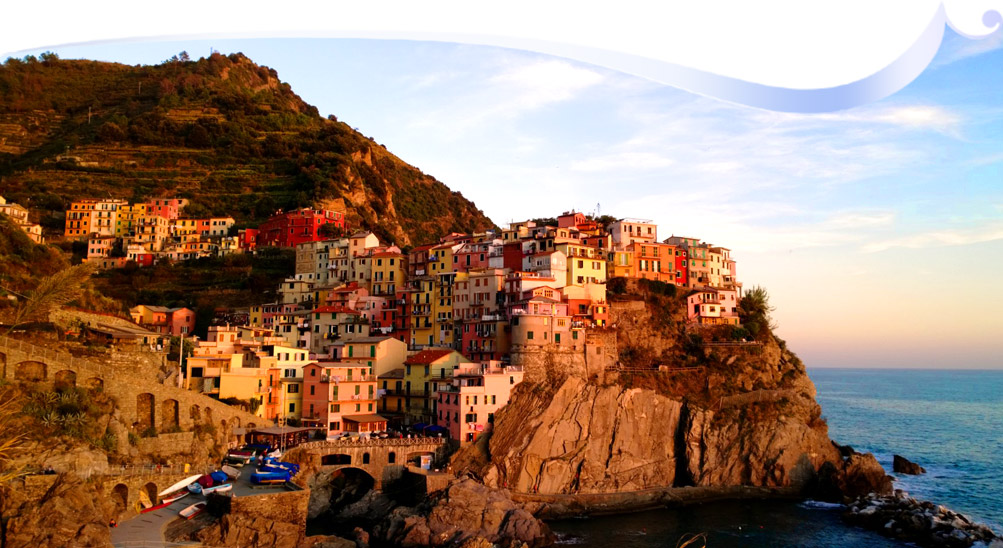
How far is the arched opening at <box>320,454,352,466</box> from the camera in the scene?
34594 millimetres

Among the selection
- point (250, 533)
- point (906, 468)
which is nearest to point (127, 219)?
point (250, 533)

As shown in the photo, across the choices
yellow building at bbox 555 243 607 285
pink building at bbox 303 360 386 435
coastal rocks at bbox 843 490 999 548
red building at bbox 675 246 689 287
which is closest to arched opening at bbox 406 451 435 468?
pink building at bbox 303 360 386 435

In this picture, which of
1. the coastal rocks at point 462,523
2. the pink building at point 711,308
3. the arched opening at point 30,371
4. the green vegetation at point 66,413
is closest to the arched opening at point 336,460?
the coastal rocks at point 462,523

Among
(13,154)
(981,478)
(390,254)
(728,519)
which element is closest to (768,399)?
(728,519)

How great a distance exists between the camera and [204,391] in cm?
3662

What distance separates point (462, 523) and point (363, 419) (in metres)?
10.4

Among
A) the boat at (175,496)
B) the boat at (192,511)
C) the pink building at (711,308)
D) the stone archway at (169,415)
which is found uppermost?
the pink building at (711,308)

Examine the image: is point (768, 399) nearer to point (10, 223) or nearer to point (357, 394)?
point (357, 394)

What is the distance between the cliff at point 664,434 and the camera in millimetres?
36188

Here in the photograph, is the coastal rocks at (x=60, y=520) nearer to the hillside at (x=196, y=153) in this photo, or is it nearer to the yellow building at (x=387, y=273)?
the yellow building at (x=387, y=273)

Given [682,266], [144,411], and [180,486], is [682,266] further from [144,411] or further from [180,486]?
[180,486]

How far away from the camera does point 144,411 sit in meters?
30.6

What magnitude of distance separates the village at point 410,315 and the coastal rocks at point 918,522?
51.1 ft

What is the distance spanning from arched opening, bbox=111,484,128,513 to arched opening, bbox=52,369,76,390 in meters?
4.51
